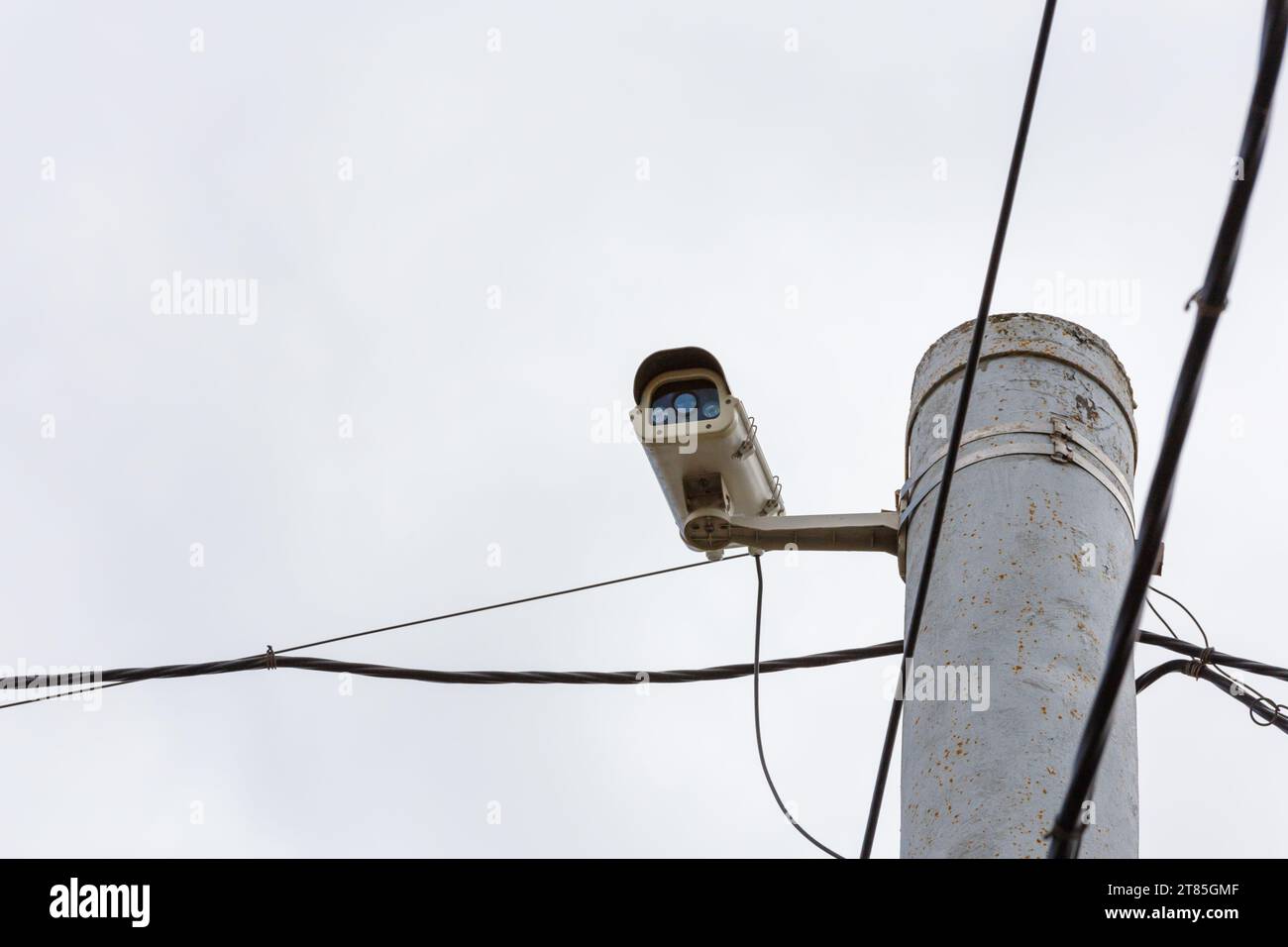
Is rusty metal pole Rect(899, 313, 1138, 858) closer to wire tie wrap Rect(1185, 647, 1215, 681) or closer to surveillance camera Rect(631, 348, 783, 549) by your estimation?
surveillance camera Rect(631, 348, 783, 549)

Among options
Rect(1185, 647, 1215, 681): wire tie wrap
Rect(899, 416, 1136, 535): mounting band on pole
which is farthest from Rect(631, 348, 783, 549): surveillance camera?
Rect(1185, 647, 1215, 681): wire tie wrap

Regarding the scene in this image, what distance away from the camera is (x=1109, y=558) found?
3465 millimetres

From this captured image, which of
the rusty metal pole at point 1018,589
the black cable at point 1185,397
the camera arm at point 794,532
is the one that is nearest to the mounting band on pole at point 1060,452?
the rusty metal pole at point 1018,589

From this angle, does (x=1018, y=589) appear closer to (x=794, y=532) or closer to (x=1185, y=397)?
A: (x=794, y=532)

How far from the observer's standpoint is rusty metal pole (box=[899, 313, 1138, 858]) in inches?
120

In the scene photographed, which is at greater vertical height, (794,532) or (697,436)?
(697,436)

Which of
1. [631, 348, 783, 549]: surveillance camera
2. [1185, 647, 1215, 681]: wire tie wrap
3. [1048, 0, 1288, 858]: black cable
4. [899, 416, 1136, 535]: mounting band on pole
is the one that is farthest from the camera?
[1185, 647, 1215, 681]: wire tie wrap

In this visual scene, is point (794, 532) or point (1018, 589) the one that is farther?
point (794, 532)

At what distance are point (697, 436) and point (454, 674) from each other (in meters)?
1.40

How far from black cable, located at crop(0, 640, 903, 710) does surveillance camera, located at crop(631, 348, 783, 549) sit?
2.36 feet

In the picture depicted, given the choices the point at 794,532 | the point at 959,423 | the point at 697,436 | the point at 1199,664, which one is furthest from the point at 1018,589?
the point at 1199,664

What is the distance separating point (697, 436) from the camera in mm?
4391
